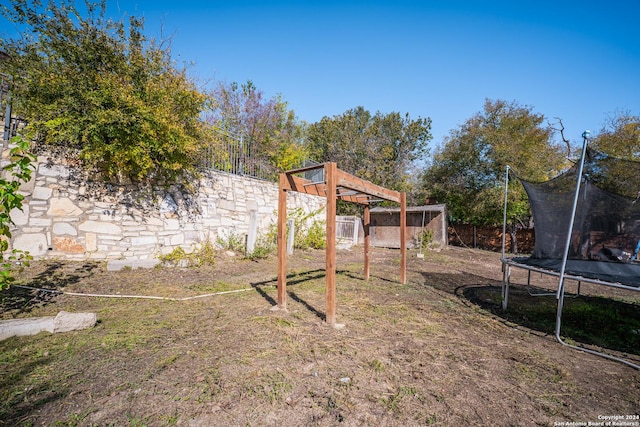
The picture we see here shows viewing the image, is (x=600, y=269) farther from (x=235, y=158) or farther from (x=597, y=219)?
(x=235, y=158)

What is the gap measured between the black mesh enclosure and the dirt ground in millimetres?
914

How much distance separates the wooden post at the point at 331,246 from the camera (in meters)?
3.34

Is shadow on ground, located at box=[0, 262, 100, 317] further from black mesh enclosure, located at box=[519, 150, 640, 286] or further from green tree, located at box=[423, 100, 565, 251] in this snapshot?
green tree, located at box=[423, 100, 565, 251]

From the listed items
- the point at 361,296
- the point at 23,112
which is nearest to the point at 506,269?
the point at 361,296

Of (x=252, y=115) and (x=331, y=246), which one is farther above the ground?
(x=252, y=115)

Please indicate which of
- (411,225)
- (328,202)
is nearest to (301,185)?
(328,202)

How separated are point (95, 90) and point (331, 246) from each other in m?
5.66

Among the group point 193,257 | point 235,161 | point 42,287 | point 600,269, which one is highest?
point 235,161

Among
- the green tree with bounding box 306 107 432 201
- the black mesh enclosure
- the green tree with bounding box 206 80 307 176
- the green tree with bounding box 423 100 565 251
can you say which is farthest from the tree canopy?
the black mesh enclosure

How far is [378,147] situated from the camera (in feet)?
66.9

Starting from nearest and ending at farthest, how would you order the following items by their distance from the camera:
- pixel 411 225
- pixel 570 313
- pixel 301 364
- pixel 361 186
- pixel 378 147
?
pixel 301 364 → pixel 361 186 → pixel 570 313 → pixel 411 225 → pixel 378 147

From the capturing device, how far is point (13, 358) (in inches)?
91.0

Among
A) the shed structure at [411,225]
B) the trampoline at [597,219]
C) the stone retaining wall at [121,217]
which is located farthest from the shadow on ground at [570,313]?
the shed structure at [411,225]

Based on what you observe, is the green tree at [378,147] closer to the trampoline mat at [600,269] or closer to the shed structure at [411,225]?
the shed structure at [411,225]
